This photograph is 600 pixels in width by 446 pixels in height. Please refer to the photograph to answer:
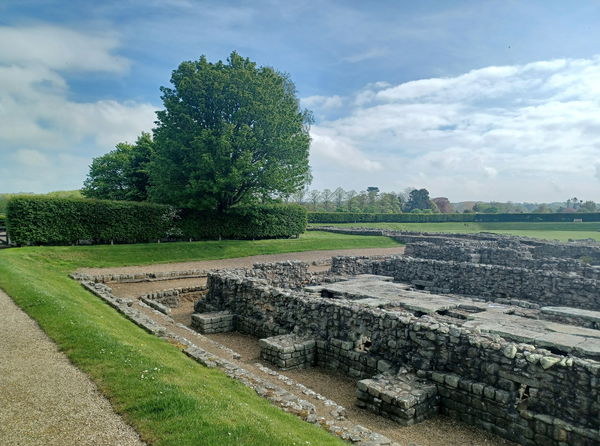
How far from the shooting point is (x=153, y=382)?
22.3 ft

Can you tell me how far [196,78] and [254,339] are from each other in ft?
76.9

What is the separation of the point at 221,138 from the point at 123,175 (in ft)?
70.3

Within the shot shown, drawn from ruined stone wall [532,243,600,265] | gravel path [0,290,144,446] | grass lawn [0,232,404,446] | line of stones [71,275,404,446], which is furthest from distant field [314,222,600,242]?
gravel path [0,290,144,446]

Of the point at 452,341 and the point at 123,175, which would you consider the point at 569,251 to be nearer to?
the point at 452,341

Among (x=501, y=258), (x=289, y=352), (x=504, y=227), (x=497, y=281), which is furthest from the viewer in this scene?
(x=504, y=227)

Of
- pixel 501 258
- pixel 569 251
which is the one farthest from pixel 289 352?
pixel 569 251

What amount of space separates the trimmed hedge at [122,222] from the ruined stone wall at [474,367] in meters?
20.4

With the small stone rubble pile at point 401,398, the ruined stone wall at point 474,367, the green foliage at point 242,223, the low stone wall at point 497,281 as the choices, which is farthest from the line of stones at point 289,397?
the green foliage at point 242,223

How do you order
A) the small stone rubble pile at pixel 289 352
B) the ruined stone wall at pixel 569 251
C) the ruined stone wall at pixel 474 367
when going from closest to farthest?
the ruined stone wall at pixel 474 367 < the small stone rubble pile at pixel 289 352 < the ruined stone wall at pixel 569 251

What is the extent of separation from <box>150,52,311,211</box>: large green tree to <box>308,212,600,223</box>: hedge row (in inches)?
1184

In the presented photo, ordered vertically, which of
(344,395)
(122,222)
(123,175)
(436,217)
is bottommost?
(344,395)

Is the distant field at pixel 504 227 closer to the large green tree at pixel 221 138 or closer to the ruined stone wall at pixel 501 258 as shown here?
the large green tree at pixel 221 138

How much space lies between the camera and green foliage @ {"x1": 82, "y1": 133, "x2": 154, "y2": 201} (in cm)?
4391

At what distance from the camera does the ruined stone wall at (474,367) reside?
271 inches
